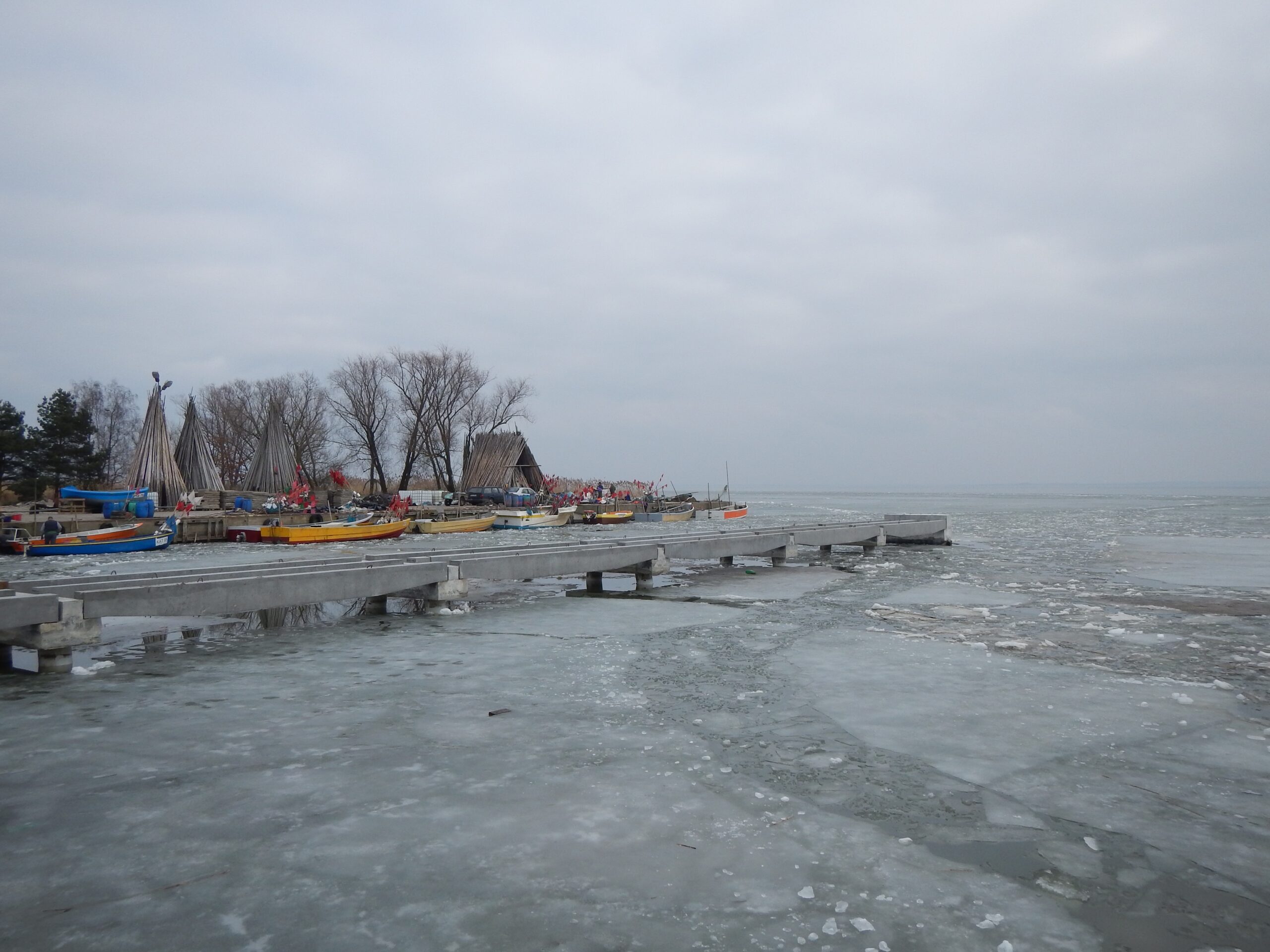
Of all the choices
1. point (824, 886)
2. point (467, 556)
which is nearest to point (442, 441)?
point (467, 556)

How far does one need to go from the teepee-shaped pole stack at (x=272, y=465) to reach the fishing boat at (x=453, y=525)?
39.8 feet

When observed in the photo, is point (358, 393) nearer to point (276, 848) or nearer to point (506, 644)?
point (506, 644)

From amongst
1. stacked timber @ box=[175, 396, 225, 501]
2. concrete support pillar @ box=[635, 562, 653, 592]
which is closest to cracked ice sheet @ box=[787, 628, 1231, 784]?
concrete support pillar @ box=[635, 562, 653, 592]

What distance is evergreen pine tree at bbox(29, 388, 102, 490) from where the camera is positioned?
5359cm

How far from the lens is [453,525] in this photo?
1983 inches

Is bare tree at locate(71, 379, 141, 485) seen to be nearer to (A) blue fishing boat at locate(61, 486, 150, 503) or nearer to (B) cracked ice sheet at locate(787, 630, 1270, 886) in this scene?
(A) blue fishing boat at locate(61, 486, 150, 503)

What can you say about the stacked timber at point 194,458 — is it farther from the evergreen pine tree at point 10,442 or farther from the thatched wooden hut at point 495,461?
the thatched wooden hut at point 495,461

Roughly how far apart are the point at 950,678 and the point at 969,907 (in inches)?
241

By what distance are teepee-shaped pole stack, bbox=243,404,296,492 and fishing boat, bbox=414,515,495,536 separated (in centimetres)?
→ 1213

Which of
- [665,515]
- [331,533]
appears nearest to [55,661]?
[331,533]

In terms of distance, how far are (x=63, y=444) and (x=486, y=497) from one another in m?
29.7

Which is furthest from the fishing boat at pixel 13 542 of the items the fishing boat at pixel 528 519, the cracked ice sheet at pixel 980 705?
the cracked ice sheet at pixel 980 705

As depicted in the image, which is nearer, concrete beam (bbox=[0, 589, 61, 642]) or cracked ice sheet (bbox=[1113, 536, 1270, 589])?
concrete beam (bbox=[0, 589, 61, 642])

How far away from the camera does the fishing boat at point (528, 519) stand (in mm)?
53906
